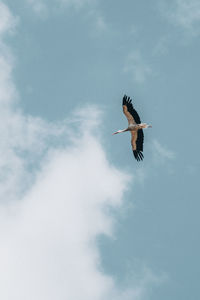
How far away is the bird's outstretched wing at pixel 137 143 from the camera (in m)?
74.4

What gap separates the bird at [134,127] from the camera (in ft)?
234

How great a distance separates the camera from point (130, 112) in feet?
236

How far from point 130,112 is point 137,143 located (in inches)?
171

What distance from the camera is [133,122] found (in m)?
73.5

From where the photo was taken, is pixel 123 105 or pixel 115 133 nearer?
pixel 123 105

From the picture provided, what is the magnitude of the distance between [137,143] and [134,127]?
1942mm

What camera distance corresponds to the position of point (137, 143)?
7475cm

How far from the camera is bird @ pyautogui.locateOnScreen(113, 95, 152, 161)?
234ft

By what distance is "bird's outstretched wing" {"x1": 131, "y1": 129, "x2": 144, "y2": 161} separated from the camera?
7438 cm

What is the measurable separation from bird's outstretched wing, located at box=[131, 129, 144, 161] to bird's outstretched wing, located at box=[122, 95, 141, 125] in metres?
1.57

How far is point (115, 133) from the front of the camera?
3044 inches

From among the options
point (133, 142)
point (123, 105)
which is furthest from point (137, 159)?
point (123, 105)

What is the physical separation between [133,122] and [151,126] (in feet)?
6.71

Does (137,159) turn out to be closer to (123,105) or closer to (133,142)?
(133,142)
